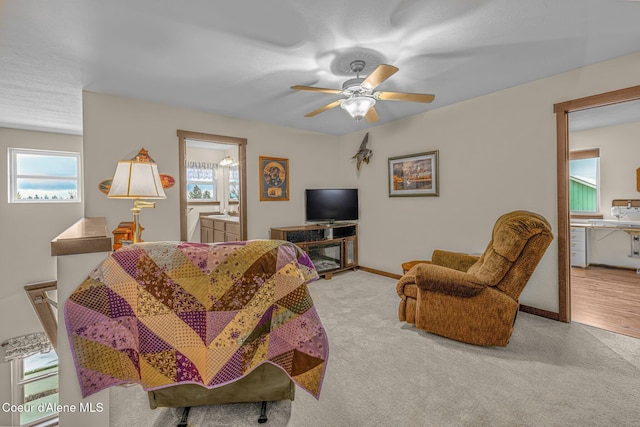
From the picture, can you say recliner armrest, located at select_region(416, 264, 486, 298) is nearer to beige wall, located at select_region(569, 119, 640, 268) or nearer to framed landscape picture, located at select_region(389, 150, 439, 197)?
framed landscape picture, located at select_region(389, 150, 439, 197)

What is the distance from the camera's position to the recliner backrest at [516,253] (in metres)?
2.11

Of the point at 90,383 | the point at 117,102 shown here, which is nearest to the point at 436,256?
the point at 90,383

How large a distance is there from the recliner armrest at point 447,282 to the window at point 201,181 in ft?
17.5

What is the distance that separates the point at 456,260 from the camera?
299 cm

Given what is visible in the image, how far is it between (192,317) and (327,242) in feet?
11.3

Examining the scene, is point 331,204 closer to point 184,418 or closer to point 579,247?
point 184,418

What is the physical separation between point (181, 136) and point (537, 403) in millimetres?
4260

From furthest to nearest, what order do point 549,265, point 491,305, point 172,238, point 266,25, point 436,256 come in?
point 172,238 → point 436,256 → point 549,265 → point 491,305 → point 266,25

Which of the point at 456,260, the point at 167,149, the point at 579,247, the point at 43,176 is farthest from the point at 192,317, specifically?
the point at 579,247

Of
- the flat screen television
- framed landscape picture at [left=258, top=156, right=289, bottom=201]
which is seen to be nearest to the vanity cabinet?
framed landscape picture at [left=258, top=156, right=289, bottom=201]

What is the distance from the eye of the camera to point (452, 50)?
→ 7.48 feet

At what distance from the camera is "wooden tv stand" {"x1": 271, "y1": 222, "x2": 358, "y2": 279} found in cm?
434

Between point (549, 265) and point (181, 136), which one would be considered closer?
point (549, 265)

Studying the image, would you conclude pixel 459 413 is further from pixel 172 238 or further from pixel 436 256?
pixel 172 238
